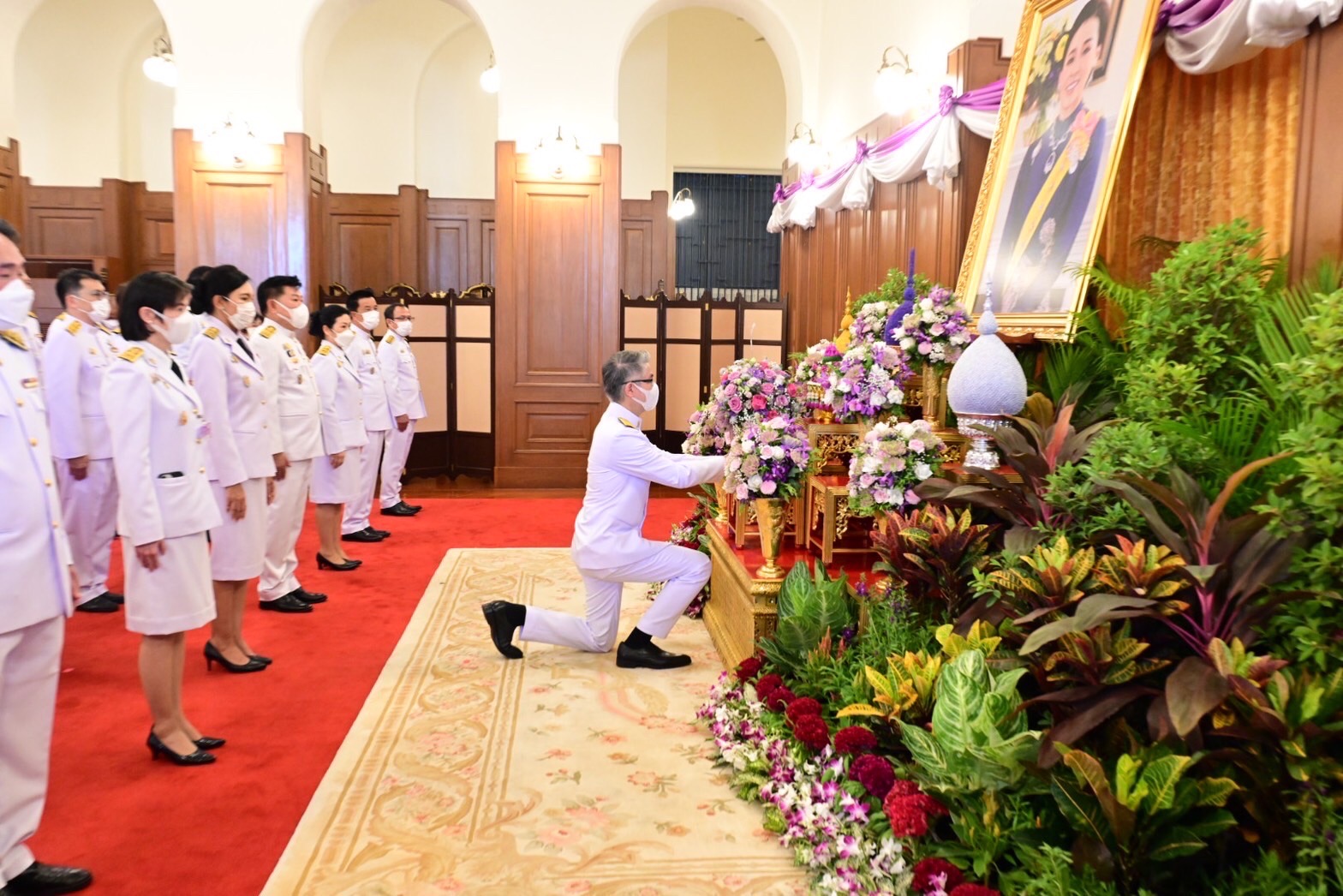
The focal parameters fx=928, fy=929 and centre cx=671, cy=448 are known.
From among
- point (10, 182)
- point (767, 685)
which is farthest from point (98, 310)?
point (10, 182)

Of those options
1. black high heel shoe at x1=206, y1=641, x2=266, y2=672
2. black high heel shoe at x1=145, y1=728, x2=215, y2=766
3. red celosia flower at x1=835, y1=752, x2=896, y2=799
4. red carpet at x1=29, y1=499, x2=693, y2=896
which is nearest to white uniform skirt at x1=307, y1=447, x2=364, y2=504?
red carpet at x1=29, y1=499, x2=693, y2=896

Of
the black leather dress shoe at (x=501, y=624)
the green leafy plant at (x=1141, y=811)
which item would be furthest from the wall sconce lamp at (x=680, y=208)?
the green leafy plant at (x=1141, y=811)

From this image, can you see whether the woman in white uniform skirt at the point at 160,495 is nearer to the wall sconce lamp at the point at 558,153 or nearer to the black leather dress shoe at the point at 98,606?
the black leather dress shoe at the point at 98,606

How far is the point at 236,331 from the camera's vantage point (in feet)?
13.3

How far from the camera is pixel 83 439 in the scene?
15.9 ft

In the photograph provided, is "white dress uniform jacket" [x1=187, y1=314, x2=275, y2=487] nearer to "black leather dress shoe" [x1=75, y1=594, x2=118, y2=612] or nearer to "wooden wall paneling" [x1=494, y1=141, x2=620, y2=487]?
"black leather dress shoe" [x1=75, y1=594, x2=118, y2=612]

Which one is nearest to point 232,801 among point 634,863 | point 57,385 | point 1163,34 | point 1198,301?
point 634,863

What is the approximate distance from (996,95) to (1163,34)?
153cm

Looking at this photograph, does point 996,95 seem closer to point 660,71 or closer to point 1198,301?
point 1198,301

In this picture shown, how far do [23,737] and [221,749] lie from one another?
1.02 metres

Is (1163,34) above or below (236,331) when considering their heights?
above

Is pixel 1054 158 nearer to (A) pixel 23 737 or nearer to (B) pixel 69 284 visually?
(A) pixel 23 737

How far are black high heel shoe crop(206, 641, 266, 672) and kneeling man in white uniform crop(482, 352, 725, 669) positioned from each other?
1015mm

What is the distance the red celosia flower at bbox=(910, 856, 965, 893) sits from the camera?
208 centimetres
